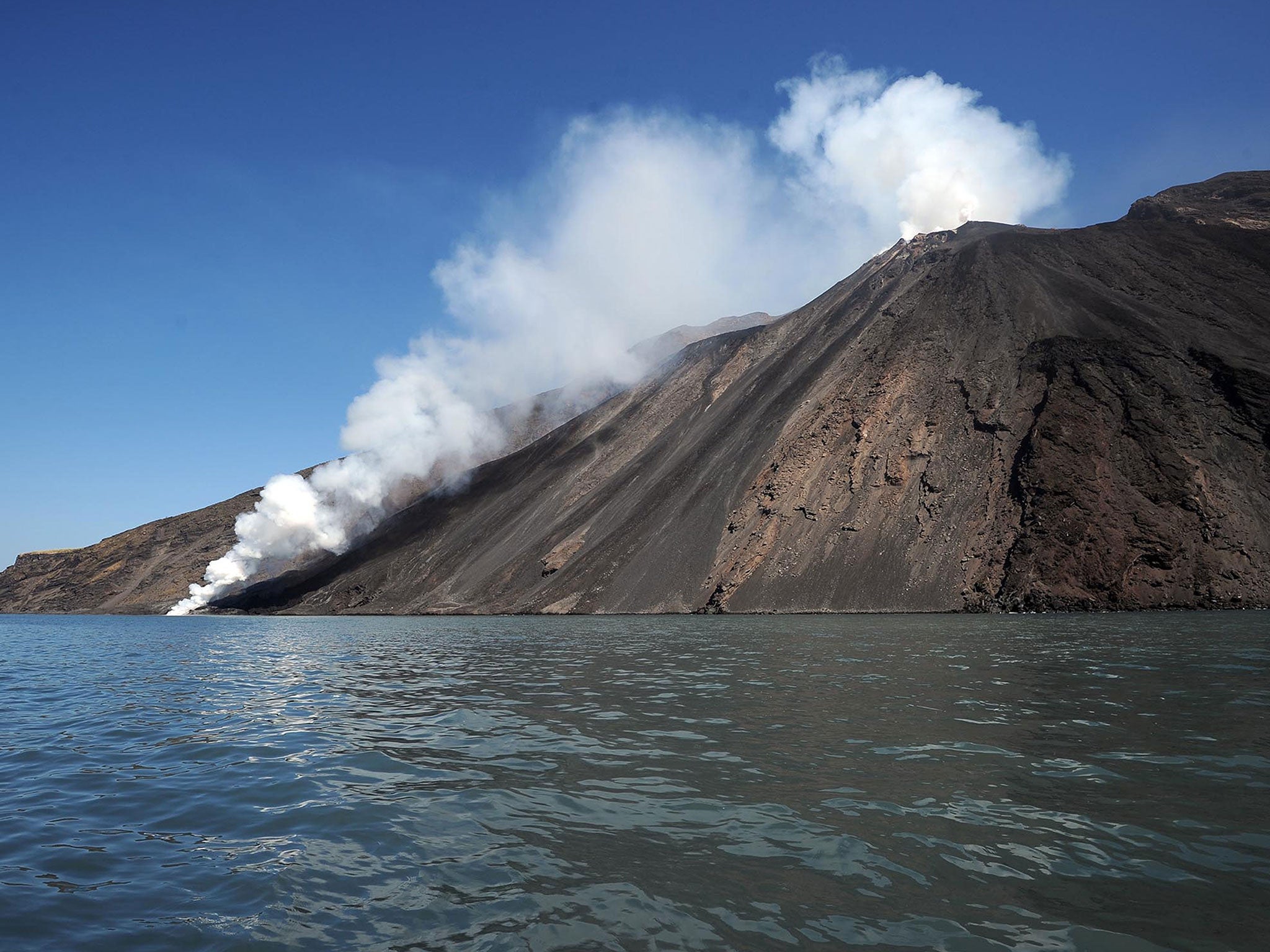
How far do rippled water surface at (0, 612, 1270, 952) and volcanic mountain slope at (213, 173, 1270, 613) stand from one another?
134 ft

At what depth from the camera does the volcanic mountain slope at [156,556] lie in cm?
13550

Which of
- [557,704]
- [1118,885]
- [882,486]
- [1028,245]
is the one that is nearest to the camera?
[1118,885]

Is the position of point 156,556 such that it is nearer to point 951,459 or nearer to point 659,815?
point 951,459

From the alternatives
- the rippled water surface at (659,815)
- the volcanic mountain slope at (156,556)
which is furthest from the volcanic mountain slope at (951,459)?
the rippled water surface at (659,815)

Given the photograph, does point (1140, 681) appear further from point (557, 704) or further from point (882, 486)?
point (882, 486)

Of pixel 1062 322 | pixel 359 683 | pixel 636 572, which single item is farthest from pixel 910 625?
pixel 1062 322

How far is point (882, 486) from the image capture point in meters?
67.8

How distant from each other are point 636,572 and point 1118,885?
65659mm

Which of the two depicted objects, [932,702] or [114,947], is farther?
[932,702]

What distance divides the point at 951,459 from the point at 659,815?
65.0 m

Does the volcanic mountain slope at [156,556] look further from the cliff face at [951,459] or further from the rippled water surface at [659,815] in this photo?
the rippled water surface at [659,815]

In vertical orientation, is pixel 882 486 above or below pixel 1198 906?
above

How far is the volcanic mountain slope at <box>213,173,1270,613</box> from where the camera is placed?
182ft

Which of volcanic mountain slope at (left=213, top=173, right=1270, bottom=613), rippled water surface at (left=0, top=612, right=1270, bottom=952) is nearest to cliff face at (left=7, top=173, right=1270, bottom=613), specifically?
volcanic mountain slope at (left=213, top=173, right=1270, bottom=613)
